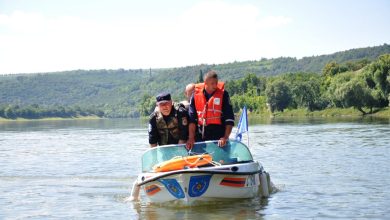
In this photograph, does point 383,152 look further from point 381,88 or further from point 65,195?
point 381,88

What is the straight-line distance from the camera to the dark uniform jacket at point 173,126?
46.2 feet

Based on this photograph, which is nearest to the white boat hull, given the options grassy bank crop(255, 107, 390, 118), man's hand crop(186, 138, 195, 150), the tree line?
man's hand crop(186, 138, 195, 150)

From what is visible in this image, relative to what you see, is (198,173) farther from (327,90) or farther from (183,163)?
(327,90)

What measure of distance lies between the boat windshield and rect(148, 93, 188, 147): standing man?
34 centimetres

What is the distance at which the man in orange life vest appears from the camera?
13.9m

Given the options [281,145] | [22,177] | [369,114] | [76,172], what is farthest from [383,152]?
[369,114]

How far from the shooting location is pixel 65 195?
17.5 m

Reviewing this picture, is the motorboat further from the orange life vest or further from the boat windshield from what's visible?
the orange life vest

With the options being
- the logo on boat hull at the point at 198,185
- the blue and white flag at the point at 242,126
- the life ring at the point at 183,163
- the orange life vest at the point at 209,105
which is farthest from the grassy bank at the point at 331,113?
the logo on boat hull at the point at 198,185

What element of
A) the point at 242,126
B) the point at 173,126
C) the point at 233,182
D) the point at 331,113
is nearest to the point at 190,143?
the point at 173,126

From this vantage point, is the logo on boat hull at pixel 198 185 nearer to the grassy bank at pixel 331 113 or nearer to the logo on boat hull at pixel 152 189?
the logo on boat hull at pixel 152 189

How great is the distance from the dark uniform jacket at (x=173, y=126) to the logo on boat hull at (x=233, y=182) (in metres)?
1.40

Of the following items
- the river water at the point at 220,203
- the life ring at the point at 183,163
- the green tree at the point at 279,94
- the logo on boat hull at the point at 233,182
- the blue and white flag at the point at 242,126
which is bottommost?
the river water at the point at 220,203

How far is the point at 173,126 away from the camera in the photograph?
14227 mm
